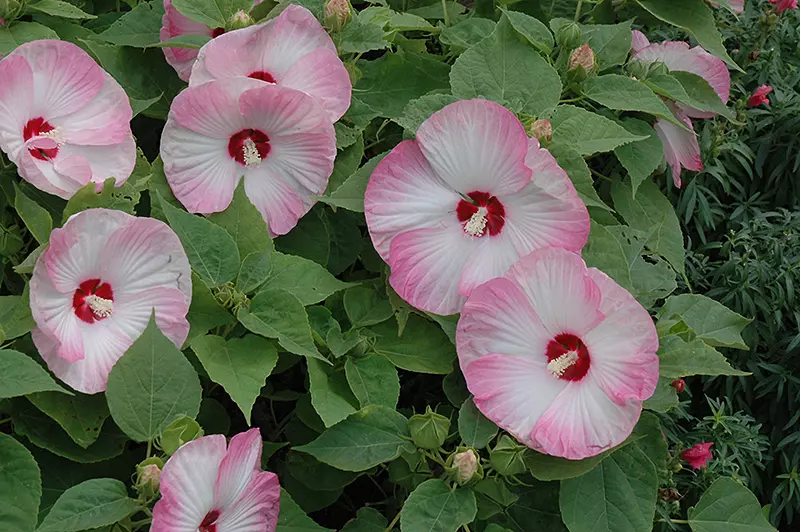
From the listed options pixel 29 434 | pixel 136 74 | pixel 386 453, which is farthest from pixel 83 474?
pixel 136 74

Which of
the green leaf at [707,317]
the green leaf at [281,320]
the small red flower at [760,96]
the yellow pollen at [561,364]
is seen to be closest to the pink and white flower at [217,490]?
the green leaf at [281,320]

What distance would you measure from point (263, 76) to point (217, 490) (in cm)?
56

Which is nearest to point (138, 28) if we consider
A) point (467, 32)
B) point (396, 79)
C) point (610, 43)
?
point (396, 79)

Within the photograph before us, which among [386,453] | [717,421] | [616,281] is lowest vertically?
[717,421]

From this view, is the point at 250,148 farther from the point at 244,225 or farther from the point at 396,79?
the point at 396,79

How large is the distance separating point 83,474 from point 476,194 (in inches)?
23.4

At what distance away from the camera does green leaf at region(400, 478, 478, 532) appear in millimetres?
1016

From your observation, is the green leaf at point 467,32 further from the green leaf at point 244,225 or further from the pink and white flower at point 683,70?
the green leaf at point 244,225

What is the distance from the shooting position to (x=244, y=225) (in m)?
1.17

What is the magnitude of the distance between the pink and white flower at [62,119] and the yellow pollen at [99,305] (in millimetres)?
142

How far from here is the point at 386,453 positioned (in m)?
1.08

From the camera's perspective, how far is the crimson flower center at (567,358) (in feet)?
3.50

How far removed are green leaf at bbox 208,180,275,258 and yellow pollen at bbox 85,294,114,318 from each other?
0.18 m

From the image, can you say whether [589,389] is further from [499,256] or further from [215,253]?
[215,253]
